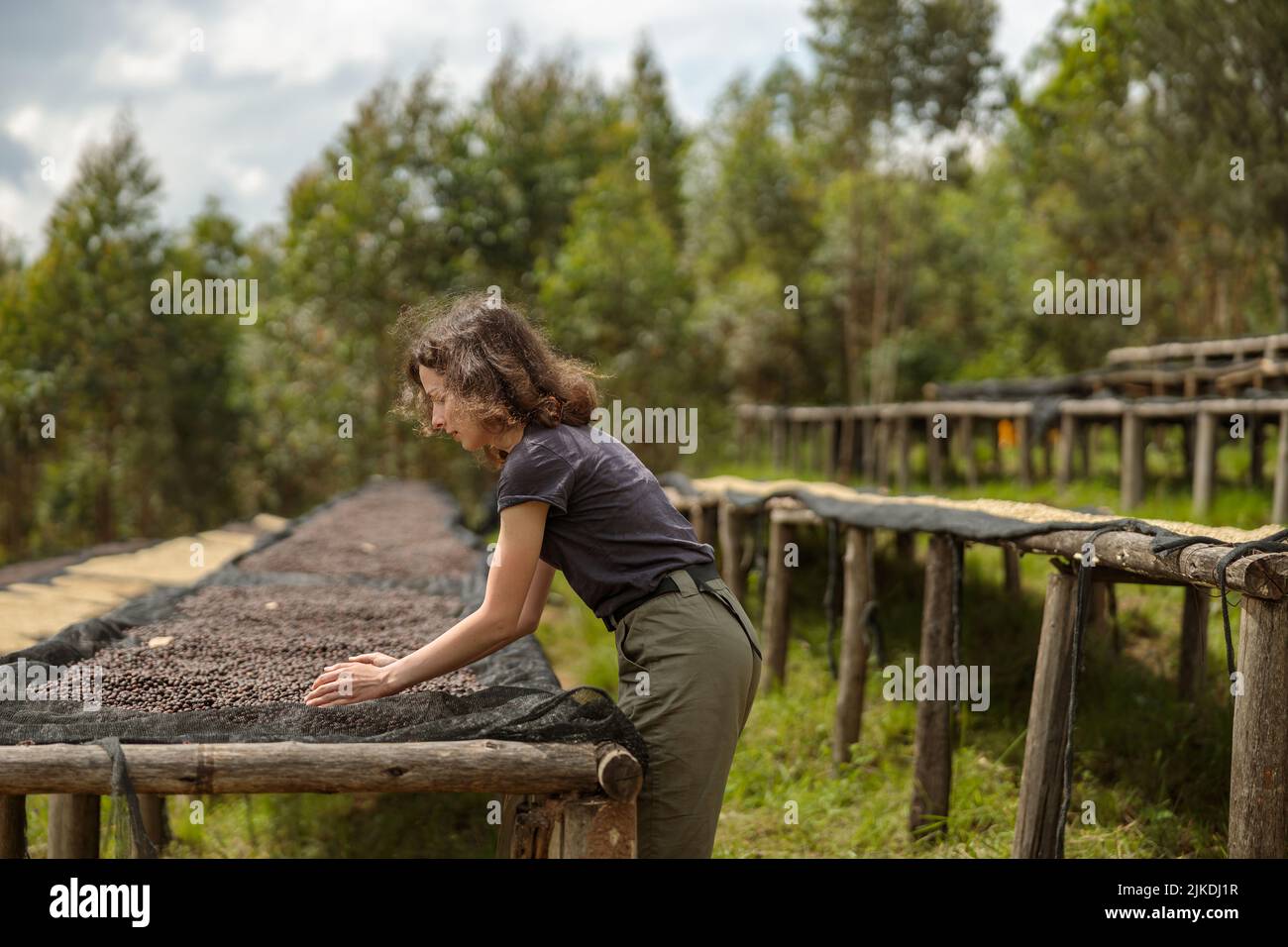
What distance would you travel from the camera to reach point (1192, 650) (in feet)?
16.1

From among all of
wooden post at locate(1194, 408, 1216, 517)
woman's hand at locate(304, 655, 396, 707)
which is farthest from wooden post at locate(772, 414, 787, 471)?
woman's hand at locate(304, 655, 396, 707)

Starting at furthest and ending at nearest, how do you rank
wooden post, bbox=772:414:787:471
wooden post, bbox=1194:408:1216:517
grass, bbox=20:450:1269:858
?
1. wooden post, bbox=772:414:787:471
2. wooden post, bbox=1194:408:1216:517
3. grass, bbox=20:450:1269:858

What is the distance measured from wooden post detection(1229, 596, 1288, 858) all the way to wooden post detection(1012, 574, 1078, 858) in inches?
33.4

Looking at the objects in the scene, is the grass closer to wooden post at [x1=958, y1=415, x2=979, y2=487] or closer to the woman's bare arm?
the woman's bare arm

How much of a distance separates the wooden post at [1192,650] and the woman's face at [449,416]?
142 inches

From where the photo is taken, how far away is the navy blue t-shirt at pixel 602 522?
2.23 m

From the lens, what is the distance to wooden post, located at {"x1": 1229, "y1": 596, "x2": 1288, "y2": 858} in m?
2.51

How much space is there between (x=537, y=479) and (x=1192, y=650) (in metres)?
3.79

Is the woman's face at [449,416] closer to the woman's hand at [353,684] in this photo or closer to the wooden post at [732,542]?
the woman's hand at [353,684]

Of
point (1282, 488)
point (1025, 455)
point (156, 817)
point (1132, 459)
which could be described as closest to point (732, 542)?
point (1132, 459)

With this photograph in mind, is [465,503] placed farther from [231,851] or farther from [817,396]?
[231,851]

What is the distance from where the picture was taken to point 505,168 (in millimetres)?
20062

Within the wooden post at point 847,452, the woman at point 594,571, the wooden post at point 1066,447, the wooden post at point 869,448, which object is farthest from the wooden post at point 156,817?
the wooden post at point 847,452

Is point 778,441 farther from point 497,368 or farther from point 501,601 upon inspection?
point 501,601
